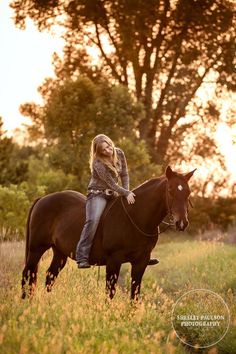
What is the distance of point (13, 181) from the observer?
31859 mm

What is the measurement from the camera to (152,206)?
941 centimetres

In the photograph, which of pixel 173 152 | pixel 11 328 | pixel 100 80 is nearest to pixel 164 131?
pixel 173 152

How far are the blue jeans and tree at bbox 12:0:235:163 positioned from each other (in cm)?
2185

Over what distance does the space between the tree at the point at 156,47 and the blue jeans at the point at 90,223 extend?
71.7 feet

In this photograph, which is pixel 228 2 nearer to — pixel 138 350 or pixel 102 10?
pixel 102 10

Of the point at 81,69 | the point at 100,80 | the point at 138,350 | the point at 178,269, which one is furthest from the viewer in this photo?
the point at 81,69

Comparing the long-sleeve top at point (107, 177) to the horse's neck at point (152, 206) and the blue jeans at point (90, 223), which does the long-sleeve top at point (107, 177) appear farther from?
the horse's neck at point (152, 206)

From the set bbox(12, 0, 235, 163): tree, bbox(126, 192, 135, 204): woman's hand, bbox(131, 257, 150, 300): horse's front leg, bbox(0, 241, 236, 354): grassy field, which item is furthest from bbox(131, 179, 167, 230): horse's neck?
bbox(12, 0, 235, 163): tree

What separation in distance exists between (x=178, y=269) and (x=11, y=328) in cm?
1054

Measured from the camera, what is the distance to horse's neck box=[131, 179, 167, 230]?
9.35 metres

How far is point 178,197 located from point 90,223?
1.61 meters

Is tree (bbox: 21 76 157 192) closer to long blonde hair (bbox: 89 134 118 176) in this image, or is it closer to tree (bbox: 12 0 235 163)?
tree (bbox: 12 0 235 163)

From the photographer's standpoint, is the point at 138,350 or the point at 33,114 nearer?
the point at 138,350

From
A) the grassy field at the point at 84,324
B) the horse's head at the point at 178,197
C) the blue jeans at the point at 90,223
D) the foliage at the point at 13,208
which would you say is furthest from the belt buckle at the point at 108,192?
the foliage at the point at 13,208
